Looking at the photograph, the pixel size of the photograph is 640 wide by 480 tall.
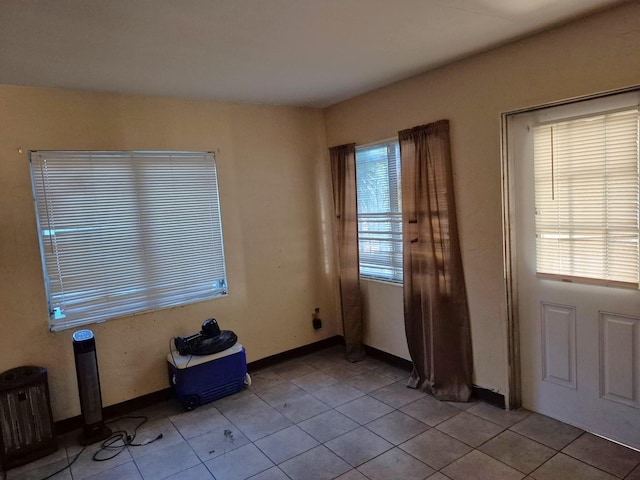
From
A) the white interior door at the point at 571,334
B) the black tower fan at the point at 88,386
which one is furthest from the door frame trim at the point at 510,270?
the black tower fan at the point at 88,386

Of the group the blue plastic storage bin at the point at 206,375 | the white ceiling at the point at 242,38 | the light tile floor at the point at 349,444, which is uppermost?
the white ceiling at the point at 242,38

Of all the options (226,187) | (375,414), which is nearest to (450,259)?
(375,414)

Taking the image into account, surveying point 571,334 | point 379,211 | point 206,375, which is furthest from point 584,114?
point 206,375

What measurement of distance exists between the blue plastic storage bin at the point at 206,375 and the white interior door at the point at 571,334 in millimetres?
2160

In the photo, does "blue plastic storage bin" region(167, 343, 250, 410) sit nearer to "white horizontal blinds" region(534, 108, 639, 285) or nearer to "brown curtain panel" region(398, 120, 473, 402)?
"brown curtain panel" region(398, 120, 473, 402)

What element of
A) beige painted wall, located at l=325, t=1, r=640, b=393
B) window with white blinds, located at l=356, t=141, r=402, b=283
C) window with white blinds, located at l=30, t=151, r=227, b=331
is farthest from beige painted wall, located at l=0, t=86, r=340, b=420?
beige painted wall, located at l=325, t=1, r=640, b=393

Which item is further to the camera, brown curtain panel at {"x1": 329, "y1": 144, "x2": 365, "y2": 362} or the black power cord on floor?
brown curtain panel at {"x1": 329, "y1": 144, "x2": 365, "y2": 362}

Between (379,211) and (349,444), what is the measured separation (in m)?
1.93

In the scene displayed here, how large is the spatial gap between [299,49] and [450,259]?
176 cm

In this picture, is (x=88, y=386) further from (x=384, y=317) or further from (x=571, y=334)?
(x=571, y=334)

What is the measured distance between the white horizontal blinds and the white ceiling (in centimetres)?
65

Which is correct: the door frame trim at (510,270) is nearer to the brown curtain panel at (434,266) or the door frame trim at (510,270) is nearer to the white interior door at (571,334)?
the white interior door at (571,334)

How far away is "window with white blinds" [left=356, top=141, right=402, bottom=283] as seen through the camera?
356 centimetres

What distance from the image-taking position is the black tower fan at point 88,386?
2.83 metres
